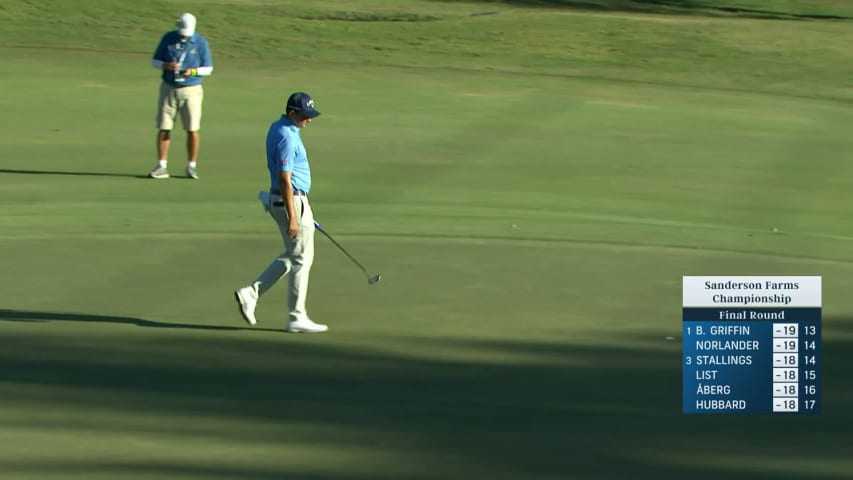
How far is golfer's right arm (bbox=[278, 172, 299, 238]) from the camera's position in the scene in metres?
12.4

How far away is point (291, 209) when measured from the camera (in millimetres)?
12469

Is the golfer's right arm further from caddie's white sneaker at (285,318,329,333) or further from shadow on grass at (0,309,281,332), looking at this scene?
shadow on grass at (0,309,281,332)

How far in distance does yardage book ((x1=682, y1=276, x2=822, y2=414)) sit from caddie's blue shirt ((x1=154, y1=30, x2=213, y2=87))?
33.8 ft

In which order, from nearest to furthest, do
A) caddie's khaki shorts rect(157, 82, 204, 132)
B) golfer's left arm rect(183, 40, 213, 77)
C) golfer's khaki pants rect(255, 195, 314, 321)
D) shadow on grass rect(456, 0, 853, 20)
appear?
golfer's khaki pants rect(255, 195, 314, 321) < golfer's left arm rect(183, 40, 213, 77) < caddie's khaki shorts rect(157, 82, 204, 132) < shadow on grass rect(456, 0, 853, 20)

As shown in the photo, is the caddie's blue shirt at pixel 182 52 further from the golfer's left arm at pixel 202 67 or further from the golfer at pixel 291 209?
the golfer at pixel 291 209

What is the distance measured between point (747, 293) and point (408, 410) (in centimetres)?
236

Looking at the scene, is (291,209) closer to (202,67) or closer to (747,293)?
(747,293)

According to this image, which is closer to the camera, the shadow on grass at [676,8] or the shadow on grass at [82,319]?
the shadow on grass at [82,319]

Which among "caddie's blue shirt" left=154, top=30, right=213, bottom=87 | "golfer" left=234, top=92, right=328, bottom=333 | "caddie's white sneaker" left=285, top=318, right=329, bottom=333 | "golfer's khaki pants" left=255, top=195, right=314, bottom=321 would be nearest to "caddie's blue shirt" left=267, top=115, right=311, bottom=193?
"golfer" left=234, top=92, right=328, bottom=333

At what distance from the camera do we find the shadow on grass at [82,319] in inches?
512

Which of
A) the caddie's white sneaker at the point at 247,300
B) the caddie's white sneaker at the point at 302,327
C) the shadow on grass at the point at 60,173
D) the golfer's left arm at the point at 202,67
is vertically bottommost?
the caddie's white sneaker at the point at 302,327

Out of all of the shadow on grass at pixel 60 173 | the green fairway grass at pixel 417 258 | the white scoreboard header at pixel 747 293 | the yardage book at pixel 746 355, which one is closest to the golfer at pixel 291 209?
the green fairway grass at pixel 417 258

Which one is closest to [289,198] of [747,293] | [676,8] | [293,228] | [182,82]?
[293,228]

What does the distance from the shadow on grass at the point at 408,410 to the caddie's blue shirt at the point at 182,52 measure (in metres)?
8.09
